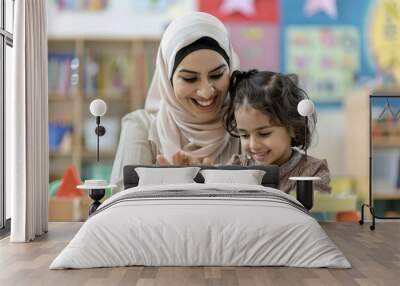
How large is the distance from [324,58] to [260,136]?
1.07m

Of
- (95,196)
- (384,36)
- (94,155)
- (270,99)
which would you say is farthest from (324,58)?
(95,196)

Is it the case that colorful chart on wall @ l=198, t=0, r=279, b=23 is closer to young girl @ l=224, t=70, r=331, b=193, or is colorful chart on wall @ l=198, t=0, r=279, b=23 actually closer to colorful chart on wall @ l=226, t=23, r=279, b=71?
colorful chart on wall @ l=226, t=23, r=279, b=71

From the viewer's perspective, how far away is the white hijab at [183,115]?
604 centimetres

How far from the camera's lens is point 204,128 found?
239 inches

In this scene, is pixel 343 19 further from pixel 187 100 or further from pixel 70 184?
pixel 70 184

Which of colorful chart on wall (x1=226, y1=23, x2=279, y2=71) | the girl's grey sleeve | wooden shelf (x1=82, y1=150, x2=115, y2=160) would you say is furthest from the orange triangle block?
colorful chart on wall (x1=226, y1=23, x2=279, y2=71)

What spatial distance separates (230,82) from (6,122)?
7.16 ft

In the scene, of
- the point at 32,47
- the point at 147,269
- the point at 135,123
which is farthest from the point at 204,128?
the point at 147,269

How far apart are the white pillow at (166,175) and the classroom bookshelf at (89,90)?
2.32 feet

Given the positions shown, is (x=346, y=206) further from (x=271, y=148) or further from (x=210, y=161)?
(x=210, y=161)

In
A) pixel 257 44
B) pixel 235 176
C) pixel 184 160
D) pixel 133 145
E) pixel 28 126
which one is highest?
pixel 257 44

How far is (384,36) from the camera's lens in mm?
6262

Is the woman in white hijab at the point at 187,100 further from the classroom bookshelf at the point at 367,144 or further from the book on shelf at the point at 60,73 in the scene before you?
the classroom bookshelf at the point at 367,144

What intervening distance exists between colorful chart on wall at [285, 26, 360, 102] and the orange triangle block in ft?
7.82
